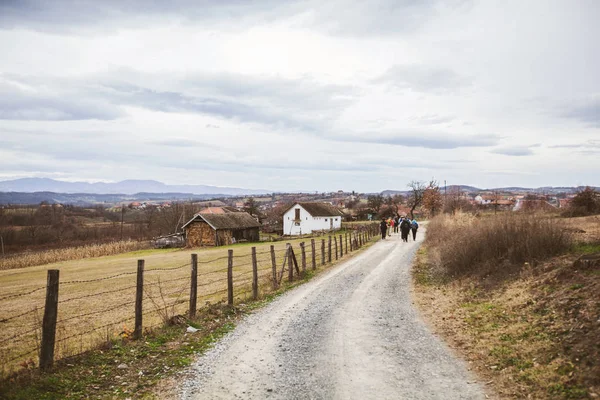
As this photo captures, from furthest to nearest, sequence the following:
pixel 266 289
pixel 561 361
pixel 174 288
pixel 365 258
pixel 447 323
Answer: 1. pixel 365 258
2. pixel 174 288
3. pixel 266 289
4. pixel 447 323
5. pixel 561 361

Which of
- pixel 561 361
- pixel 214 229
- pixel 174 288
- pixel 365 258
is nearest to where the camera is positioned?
pixel 561 361

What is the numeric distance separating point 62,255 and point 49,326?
154ft

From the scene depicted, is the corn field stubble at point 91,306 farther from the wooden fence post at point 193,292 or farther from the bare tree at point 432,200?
the bare tree at point 432,200

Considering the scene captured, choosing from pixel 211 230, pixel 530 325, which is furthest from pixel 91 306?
pixel 211 230

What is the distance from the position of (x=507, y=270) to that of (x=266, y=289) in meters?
8.26

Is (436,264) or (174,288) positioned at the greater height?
(436,264)

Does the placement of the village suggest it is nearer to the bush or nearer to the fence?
the bush

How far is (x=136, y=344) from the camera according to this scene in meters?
8.68

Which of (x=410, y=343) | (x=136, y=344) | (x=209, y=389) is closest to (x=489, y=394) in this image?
(x=410, y=343)

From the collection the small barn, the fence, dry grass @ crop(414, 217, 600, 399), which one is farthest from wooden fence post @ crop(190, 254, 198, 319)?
the small barn

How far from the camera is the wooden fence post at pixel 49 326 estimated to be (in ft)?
23.0

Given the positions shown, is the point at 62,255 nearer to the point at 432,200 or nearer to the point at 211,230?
the point at 211,230

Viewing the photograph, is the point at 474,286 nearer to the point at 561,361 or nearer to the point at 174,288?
the point at 561,361

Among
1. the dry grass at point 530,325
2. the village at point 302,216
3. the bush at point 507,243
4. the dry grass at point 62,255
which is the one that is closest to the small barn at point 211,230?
the village at point 302,216
